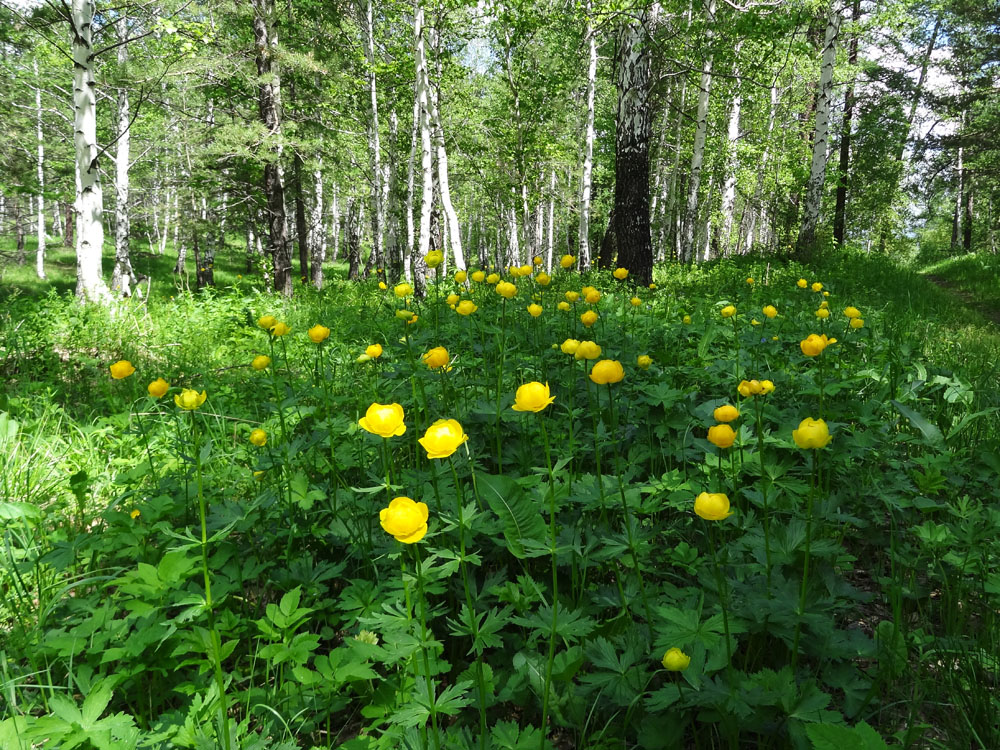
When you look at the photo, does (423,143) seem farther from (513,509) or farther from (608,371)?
(513,509)

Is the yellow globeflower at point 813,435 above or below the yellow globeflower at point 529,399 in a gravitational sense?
below

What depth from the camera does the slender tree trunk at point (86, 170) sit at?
6445 mm

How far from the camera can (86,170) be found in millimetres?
6629

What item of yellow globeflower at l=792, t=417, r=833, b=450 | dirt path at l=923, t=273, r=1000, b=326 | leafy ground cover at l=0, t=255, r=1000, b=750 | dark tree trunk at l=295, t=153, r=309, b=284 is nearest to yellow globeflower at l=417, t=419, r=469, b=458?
leafy ground cover at l=0, t=255, r=1000, b=750

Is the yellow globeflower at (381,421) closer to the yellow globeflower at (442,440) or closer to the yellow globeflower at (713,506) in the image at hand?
the yellow globeflower at (442,440)

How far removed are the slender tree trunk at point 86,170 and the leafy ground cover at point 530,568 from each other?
4.64 meters

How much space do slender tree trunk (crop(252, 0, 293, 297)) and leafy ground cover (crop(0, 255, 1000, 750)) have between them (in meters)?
7.15

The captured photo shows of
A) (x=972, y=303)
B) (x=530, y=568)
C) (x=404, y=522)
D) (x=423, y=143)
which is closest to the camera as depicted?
(x=404, y=522)

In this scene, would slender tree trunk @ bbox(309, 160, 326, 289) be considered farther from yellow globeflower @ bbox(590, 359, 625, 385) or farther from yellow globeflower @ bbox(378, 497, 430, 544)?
yellow globeflower @ bbox(378, 497, 430, 544)

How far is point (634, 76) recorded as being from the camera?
6.48 m

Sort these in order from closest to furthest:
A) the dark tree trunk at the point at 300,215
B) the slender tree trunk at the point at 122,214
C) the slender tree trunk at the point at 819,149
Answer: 1. the slender tree trunk at the point at 819,149
2. the slender tree trunk at the point at 122,214
3. the dark tree trunk at the point at 300,215

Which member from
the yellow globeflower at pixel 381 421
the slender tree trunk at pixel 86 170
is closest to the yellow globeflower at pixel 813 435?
the yellow globeflower at pixel 381 421

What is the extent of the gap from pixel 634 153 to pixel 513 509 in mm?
6398

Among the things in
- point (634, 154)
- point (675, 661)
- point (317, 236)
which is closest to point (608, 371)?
point (675, 661)
